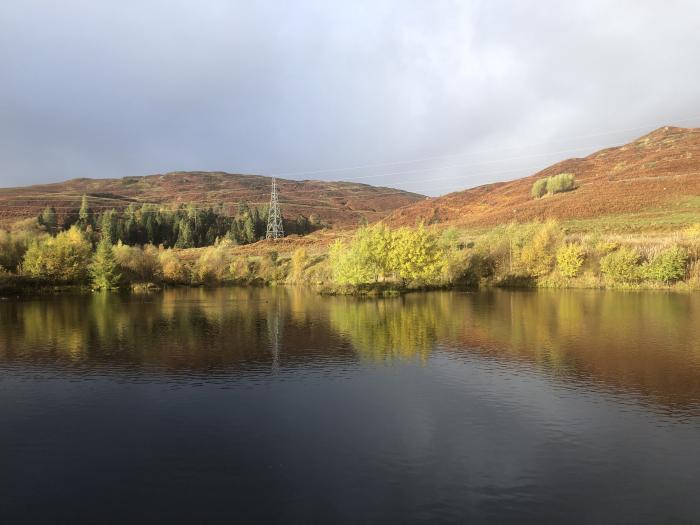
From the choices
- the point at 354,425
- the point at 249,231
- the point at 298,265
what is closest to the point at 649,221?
the point at 298,265

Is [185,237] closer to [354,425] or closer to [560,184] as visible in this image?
[560,184]

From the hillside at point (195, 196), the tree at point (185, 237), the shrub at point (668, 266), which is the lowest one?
the shrub at point (668, 266)

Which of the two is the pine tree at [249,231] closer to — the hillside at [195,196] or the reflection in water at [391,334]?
the hillside at [195,196]

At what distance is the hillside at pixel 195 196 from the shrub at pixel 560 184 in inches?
1985

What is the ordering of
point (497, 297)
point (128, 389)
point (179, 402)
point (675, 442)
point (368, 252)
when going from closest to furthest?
point (675, 442), point (179, 402), point (128, 389), point (497, 297), point (368, 252)

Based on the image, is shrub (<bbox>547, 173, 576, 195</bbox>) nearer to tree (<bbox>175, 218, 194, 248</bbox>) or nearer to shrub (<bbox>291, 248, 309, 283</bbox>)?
shrub (<bbox>291, 248, 309, 283</bbox>)

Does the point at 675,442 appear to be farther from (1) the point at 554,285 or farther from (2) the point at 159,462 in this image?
(1) the point at 554,285

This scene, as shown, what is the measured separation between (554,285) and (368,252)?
2596cm

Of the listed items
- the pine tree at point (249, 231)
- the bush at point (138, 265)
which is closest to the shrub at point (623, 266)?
the bush at point (138, 265)

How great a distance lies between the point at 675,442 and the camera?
48.1 feet

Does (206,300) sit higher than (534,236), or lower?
lower

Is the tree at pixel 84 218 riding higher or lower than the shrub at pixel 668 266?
higher

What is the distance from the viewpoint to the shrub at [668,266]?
57.5 m

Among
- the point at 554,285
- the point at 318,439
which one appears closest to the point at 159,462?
the point at 318,439
